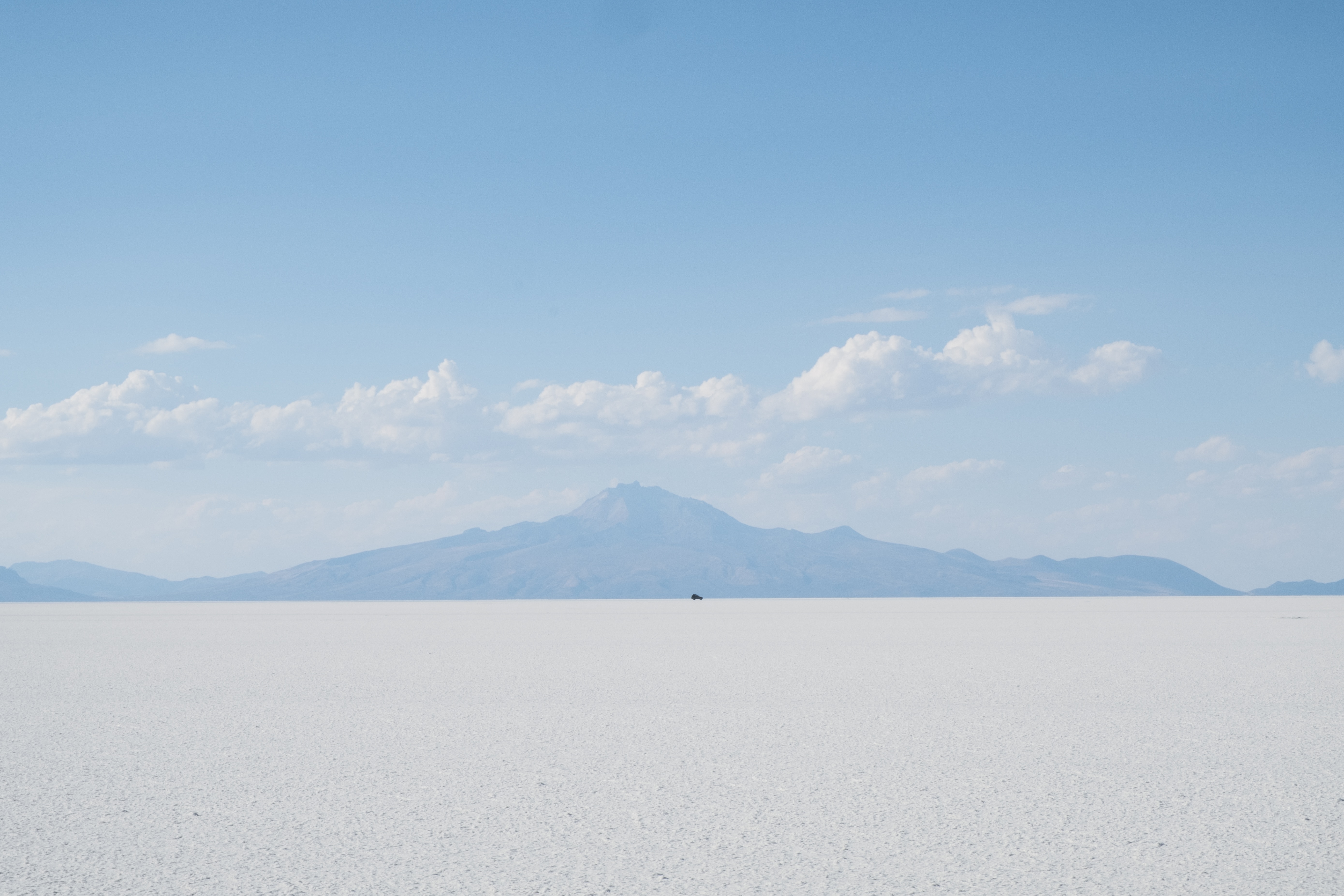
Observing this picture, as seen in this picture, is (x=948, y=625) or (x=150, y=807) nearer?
(x=150, y=807)

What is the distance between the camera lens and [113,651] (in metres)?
23.0

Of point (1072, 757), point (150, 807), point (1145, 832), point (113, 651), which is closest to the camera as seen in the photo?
point (1145, 832)

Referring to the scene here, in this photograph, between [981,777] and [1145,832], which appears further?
[981,777]

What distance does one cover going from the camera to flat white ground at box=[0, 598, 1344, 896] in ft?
18.6

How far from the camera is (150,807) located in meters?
7.15

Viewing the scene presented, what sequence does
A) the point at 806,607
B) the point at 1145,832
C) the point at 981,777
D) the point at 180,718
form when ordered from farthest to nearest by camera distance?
the point at 806,607 < the point at 180,718 < the point at 981,777 < the point at 1145,832

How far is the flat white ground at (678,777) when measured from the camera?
566 cm

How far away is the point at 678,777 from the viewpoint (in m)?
8.07

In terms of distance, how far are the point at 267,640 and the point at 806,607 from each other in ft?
157

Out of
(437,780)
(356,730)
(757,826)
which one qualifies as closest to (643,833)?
(757,826)

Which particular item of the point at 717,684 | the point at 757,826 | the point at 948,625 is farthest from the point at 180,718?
the point at 948,625

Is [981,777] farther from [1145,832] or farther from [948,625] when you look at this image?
[948,625]

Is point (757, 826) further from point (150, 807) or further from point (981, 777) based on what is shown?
point (150, 807)

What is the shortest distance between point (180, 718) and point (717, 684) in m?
6.98
